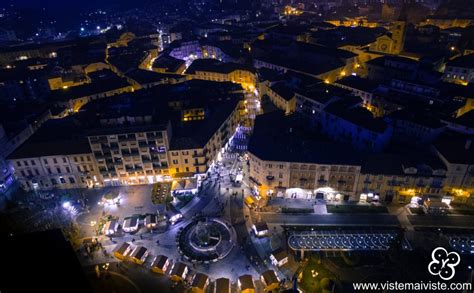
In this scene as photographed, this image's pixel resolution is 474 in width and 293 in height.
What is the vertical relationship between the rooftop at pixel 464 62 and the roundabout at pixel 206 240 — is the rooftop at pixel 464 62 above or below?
above

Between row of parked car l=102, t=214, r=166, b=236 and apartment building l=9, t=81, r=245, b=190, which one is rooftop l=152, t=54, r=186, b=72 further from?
row of parked car l=102, t=214, r=166, b=236

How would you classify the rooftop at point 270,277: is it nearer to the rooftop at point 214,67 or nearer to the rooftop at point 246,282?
the rooftop at point 246,282

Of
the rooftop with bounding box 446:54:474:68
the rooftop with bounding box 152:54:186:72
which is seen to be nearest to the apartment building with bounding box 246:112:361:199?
the rooftop with bounding box 446:54:474:68

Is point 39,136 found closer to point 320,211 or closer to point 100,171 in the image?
point 100,171

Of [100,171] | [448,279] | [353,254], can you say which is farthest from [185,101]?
[448,279]

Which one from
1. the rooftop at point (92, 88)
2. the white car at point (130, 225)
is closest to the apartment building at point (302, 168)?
the white car at point (130, 225)

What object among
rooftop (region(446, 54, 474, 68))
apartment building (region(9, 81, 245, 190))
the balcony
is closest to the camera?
the balcony

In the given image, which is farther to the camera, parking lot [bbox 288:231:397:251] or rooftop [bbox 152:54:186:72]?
rooftop [bbox 152:54:186:72]
